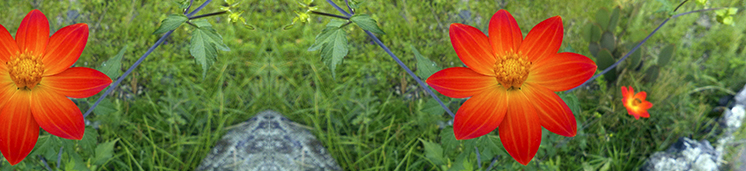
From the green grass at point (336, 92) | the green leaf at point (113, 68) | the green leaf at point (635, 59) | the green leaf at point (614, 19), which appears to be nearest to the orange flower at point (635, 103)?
the green grass at point (336, 92)

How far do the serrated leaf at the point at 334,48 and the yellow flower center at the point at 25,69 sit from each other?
0.74 m

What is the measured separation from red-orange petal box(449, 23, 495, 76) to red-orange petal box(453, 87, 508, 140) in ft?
0.20

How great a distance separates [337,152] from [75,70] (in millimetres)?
1502

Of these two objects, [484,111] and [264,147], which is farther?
[264,147]

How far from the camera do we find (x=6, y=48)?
1336mm

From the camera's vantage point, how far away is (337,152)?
268cm

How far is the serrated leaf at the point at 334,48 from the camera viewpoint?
1332 mm

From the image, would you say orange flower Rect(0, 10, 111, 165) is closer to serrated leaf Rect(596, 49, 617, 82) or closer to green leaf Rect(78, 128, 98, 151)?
green leaf Rect(78, 128, 98, 151)

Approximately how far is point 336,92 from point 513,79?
1752mm

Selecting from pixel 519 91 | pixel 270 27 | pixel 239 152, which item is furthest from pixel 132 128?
pixel 519 91

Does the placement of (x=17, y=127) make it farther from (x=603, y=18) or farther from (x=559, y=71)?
(x=603, y=18)

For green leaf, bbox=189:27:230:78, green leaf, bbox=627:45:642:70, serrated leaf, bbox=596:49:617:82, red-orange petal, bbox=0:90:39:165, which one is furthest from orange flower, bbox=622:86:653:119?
red-orange petal, bbox=0:90:39:165

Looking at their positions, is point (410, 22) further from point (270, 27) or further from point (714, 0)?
point (714, 0)

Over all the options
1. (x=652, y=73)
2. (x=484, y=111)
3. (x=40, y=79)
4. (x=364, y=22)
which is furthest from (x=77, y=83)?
(x=652, y=73)
